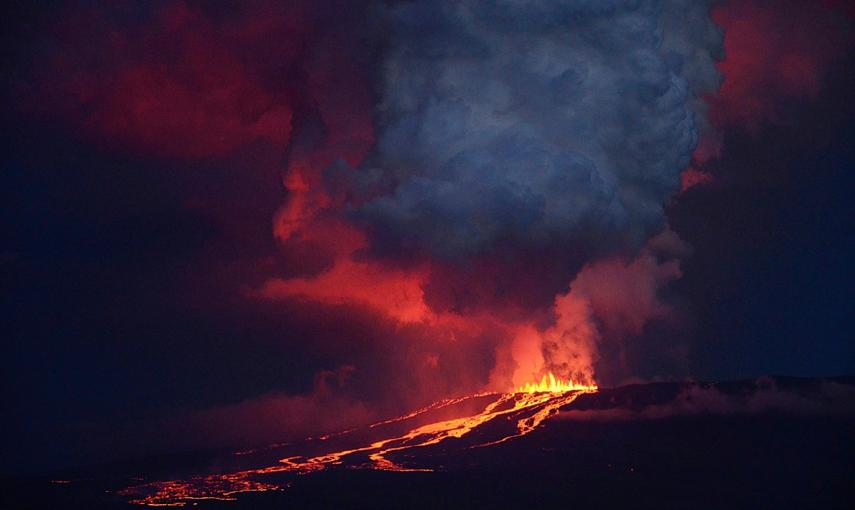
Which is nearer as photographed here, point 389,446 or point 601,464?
point 601,464

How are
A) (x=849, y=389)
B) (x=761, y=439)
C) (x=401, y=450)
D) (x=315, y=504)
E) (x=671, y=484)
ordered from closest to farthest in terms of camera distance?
(x=315, y=504), (x=671, y=484), (x=401, y=450), (x=761, y=439), (x=849, y=389)

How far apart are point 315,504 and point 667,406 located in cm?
4967

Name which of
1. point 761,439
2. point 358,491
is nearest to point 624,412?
point 761,439

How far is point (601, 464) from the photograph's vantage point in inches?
4186

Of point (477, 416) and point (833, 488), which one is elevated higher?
point (477, 416)

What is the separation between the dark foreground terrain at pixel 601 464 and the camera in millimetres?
97438

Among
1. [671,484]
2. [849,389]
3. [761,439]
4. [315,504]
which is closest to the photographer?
[315,504]

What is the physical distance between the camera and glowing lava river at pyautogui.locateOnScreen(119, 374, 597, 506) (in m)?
107

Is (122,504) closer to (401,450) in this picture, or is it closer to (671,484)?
(401,450)

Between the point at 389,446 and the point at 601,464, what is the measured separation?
2414 cm

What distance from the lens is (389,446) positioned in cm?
12006

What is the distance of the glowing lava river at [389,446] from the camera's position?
352 ft

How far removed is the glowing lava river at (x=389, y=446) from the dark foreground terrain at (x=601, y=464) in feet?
1.60

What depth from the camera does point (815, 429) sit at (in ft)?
417
